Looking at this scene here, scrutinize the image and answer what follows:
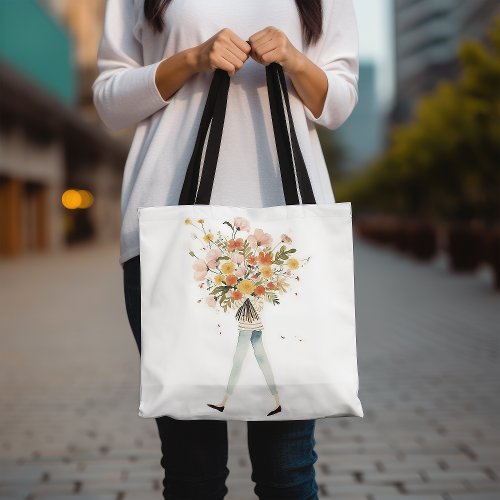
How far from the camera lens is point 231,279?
5.09ft

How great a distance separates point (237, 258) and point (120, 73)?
58 cm

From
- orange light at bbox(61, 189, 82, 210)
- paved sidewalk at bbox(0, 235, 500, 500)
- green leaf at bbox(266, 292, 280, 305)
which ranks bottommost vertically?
paved sidewalk at bbox(0, 235, 500, 500)

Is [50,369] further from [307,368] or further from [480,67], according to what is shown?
[480,67]

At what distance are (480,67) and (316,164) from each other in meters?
12.0

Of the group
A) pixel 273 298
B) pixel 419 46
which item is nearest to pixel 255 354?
pixel 273 298

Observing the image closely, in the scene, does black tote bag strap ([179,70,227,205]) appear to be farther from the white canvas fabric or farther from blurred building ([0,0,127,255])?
blurred building ([0,0,127,255])

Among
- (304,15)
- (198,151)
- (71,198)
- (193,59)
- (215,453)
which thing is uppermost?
(71,198)

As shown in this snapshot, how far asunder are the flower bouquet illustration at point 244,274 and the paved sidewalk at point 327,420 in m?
1.76

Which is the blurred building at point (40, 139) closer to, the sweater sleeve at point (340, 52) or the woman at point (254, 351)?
the sweater sleeve at point (340, 52)

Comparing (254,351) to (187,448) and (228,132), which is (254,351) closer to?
(187,448)

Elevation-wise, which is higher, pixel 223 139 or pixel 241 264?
pixel 223 139

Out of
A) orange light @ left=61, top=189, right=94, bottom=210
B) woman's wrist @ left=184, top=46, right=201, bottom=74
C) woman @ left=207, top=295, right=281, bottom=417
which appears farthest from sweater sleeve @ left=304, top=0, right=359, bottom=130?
orange light @ left=61, top=189, right=94, bottom=210

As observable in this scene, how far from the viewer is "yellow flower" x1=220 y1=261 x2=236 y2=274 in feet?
5.09

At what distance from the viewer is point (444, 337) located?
7.46 metres
